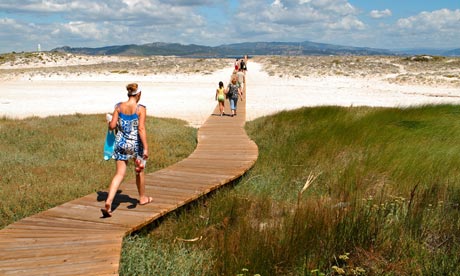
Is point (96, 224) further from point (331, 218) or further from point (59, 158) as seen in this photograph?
point (59, 158)

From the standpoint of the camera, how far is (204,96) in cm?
2547

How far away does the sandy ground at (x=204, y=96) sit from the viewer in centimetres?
1989

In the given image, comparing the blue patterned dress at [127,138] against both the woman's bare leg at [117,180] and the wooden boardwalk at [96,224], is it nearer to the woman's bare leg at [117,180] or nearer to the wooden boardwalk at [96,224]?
the woman's bare leg at [117,180]

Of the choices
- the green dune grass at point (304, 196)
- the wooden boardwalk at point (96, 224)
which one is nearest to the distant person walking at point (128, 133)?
the wooden boardwalk at point (96, 224)

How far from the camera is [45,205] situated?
21.6 feet

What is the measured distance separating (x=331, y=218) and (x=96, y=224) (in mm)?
2808

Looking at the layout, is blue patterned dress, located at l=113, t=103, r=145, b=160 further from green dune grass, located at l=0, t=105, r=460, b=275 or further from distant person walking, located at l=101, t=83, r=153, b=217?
green dune grass, located at l=0, t=105, r=460, b=275

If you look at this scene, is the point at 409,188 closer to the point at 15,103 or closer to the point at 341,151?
the point at 341,151

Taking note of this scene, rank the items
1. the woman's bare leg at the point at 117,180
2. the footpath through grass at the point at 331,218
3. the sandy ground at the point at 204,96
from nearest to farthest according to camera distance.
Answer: the footpath through grass at the point at 331,218, the woman's bare leg at the point at 117,180, the sandy ground at the point at 204,96

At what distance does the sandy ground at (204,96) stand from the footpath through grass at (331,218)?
8165mm

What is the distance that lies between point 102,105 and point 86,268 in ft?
60.6

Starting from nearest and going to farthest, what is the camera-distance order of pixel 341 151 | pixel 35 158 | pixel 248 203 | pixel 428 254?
pixel 428 254 < pixel 248 203 < pixel 341 151 < pixel 35 158

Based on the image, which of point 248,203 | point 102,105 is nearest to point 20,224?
point 248,203

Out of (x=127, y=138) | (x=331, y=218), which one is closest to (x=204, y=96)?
(x=127, y=138)
